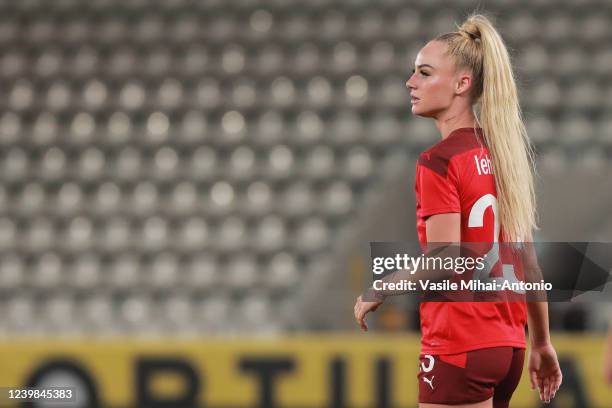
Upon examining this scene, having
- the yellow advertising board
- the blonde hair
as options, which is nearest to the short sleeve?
the blonde hair

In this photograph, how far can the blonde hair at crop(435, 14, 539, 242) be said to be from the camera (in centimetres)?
226

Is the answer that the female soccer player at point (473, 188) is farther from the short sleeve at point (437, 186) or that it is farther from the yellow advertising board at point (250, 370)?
the yellow advertising board at point (250, 370)

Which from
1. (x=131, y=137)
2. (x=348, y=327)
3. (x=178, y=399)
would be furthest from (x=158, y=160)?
(x=178, y=399)

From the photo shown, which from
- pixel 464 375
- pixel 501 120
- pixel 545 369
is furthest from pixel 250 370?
pixel 501 120

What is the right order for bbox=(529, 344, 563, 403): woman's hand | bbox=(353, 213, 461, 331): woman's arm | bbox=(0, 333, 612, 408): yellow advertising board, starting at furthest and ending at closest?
bbox=(0, 333, 612, 408): yellow advertising board, bbox=(529, 344, 563, 403): woman's hand, bbox=(353, 213, 461, 331): woman's arm

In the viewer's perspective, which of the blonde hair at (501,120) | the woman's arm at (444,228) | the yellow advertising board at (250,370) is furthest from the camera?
the yellow advertising board at (250,370)

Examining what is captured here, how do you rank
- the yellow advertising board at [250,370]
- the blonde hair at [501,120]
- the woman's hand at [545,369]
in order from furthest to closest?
the yellow advertising board at [250,370] → the woman's hand at [545,369] → the blonde hair at [501,120]

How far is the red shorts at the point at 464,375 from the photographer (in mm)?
2238

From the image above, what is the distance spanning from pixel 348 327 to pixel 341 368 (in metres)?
1.13

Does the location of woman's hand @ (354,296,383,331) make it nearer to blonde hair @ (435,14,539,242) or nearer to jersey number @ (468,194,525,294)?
jersey number @ (468,194,525,294)

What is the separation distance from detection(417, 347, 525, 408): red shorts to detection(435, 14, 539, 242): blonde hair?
0.85 ft

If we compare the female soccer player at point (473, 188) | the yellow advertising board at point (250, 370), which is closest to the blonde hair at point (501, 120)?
the female soccer player at point (473, 188)

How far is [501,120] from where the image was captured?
7.47 ft

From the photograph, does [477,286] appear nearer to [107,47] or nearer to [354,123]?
[354,123]
